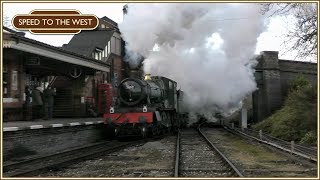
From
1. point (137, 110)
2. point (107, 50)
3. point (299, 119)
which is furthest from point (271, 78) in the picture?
point (299, 119)

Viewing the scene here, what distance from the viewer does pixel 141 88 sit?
694 inches

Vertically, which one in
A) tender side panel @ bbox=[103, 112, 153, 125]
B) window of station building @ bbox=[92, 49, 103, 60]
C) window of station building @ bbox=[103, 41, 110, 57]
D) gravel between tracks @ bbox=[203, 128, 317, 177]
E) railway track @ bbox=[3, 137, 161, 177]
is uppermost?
window of station building @ bbox=[103, 41, 110, 57]

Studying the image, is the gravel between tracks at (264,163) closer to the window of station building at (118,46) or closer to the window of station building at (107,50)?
the window of station building at (107,50)

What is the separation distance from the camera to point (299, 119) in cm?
841

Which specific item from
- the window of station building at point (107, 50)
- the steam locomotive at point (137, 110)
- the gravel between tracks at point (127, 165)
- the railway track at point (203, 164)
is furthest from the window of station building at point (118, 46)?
the gravel between tracks at point (127, 165)

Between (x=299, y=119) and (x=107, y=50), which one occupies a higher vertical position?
(x=107, y=50)

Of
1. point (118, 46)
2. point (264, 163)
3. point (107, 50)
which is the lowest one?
point (264, 163)

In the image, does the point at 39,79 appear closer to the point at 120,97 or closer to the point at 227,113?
the point at 120,97

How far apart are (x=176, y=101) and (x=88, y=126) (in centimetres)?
626

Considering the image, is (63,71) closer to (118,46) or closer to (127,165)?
(127,165)

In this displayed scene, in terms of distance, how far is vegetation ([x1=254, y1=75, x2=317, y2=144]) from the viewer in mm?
7434

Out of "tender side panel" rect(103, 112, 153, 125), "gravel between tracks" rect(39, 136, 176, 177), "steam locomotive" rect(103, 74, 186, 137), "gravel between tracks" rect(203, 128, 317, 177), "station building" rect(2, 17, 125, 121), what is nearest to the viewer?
"gravel between tracks" rect(203, 128, 317, 177)

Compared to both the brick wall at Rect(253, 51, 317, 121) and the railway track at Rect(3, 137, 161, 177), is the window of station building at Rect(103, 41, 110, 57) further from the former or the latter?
the railway track at Rect(3, 137, 161, 177)

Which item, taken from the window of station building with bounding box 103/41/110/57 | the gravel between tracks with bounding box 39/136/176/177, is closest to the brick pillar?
the window of station building with bounding box 103/41/110/57
